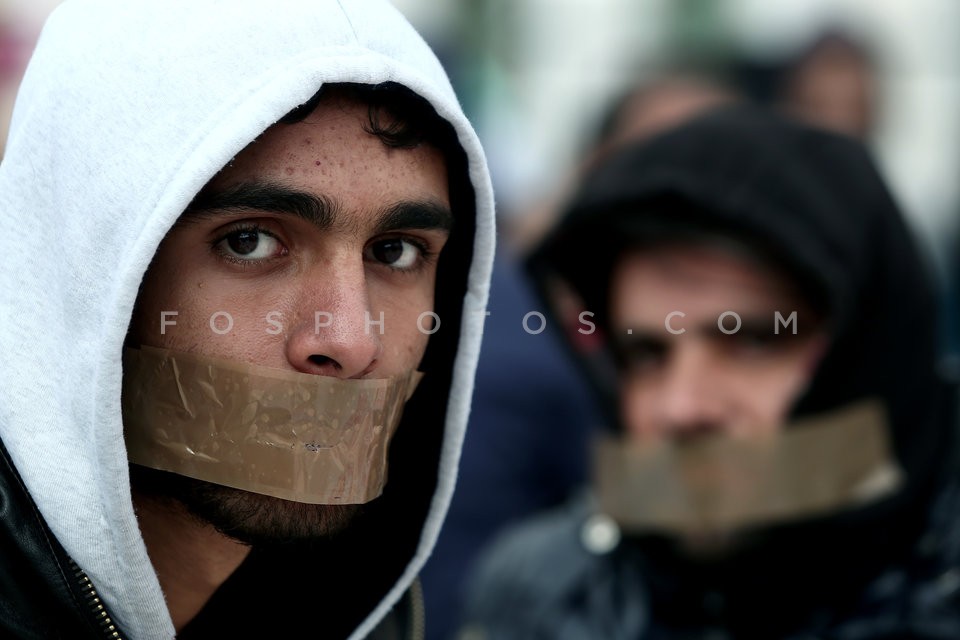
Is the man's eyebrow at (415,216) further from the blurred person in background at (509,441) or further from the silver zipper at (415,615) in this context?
the blurred person in background at (509,441)

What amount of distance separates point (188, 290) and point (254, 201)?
155 millimetres

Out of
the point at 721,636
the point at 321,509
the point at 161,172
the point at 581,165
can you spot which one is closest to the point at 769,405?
the point at 721,636

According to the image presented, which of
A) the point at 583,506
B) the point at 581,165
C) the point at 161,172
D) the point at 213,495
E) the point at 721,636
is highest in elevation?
the point at 581,165

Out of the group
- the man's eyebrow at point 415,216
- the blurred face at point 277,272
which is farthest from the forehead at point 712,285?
the blurred face at point 277,272

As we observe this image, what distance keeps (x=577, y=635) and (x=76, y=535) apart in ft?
5.70

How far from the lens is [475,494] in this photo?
367 cm

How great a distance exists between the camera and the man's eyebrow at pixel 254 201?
161cm

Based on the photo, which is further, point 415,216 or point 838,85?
point 838,85

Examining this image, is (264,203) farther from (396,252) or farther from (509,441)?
(509,441)

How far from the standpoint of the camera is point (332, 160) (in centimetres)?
165

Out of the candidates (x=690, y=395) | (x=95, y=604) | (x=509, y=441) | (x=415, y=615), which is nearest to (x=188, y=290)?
(x=95, y=604)

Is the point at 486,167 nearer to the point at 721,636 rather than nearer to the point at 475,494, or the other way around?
the point at 721,636

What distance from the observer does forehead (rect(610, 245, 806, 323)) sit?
10.1 ft

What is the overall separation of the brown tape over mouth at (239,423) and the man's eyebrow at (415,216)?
245 mm
